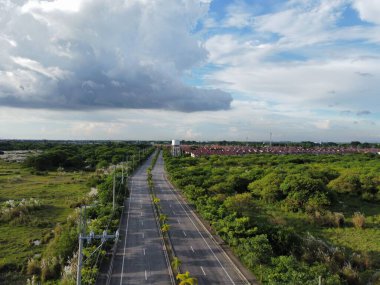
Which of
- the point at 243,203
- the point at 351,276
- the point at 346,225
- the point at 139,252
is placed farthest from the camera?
the point at 243,203

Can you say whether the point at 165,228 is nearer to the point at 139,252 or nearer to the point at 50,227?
the point at 139,252

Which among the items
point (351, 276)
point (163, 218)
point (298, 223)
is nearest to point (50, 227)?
point (163, 218)

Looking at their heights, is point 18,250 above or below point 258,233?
below

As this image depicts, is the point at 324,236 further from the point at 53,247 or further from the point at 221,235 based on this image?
the point at 53,247

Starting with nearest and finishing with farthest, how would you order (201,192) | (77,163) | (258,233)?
(258,233), (201,192), (77,163)

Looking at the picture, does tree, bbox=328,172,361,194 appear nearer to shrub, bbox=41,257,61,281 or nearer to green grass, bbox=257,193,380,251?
green grass, bbox=257,193,380,251

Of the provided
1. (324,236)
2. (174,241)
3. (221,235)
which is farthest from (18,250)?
(324,236)
